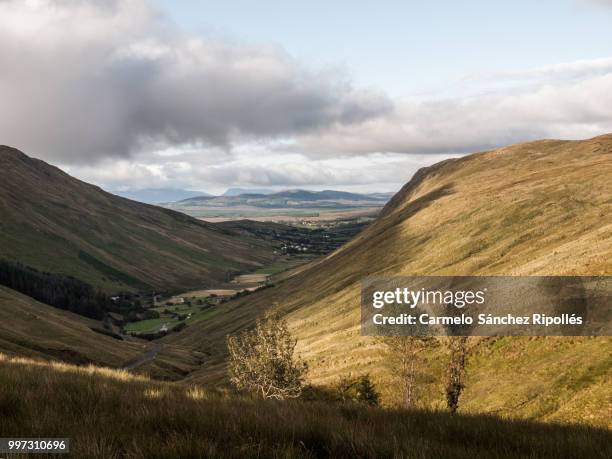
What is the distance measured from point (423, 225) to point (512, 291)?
272 feet

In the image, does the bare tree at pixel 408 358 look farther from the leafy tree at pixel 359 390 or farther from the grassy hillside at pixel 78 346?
the grassy hillside at pixel 78 346

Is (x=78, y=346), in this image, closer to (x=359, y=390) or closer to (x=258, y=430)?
(x=359, y=390)

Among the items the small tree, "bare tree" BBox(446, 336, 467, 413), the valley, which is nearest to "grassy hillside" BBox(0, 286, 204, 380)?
the valley

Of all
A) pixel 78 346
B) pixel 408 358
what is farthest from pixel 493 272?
pixel 78 346

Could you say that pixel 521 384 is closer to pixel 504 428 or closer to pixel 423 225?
pixel 504 428

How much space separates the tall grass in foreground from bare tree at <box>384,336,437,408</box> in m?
36.3

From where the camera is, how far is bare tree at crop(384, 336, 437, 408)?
43.7 m

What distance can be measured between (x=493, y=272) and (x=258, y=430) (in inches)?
2845

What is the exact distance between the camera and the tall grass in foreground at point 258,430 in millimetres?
6172

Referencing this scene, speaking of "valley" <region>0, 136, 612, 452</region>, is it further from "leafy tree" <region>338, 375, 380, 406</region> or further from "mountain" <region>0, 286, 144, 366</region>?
"leafy tree" <region>338, 375, 380, 406</region>

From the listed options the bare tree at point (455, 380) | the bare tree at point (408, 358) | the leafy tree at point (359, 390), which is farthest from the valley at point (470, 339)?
the bare tree at point (455, 380)

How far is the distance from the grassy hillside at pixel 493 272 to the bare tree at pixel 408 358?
1.56m

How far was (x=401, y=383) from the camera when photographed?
47.3 m

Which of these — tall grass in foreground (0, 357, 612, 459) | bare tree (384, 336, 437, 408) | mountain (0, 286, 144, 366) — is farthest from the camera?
mountain (0, 286, 144, 366)
